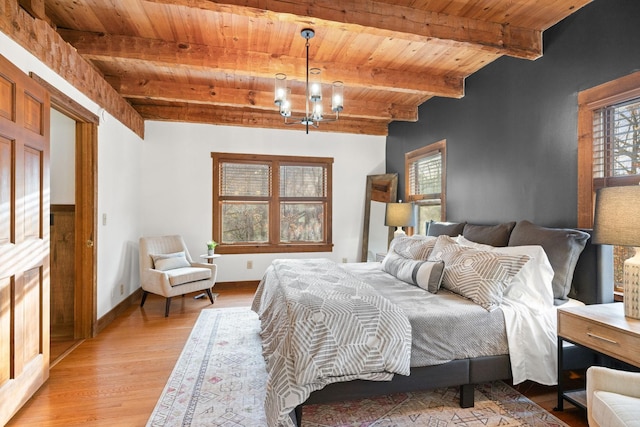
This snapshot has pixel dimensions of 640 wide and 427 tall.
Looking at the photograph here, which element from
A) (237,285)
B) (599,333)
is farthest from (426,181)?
(237,285)

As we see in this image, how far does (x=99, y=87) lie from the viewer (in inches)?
131

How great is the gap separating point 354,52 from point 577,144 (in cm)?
209

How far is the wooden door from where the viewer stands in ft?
6.14

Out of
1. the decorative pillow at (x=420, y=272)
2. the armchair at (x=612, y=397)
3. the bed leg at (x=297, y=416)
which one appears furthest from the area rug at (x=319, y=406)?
the decorative pillow at (x=420, y=272)

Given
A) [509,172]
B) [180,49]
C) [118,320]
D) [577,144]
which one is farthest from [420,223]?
[118,320]

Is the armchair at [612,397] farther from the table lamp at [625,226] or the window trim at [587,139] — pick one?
the window trim at [587,139]

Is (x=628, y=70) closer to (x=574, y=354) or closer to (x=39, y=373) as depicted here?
(x=574, y=354)

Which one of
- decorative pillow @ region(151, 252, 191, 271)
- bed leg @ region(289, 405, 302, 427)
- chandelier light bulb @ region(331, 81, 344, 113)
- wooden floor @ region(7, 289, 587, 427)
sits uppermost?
chandelier light bulb @ region(331, 81, 344, 113)

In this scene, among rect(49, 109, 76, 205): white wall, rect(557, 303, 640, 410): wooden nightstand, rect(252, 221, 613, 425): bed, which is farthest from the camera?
rect(49, 109, 76, 205): white wall

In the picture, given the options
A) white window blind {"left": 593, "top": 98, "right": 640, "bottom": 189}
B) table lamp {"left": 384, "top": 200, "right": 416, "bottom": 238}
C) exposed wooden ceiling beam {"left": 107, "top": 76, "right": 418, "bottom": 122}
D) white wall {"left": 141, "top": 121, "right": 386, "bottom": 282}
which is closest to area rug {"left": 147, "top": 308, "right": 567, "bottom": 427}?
white window blind {"left": 593, "top": 98, "right": 640, "bottom": 189}

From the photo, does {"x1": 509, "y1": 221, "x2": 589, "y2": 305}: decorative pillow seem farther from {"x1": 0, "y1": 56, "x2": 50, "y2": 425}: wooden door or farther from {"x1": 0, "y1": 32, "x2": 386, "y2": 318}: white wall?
{"x1": 0, "y1": 56, "x2": 50, "y2": 425}: wooden door

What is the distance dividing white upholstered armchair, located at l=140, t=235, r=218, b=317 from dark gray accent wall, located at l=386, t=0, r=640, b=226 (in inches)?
127

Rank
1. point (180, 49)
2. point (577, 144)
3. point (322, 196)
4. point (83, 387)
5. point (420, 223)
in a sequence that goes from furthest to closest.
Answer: point (322, 196) → point (420, 223) → point (180, 49) → point (577, 144) → point (83, 387)

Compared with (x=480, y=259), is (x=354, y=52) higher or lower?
higher
